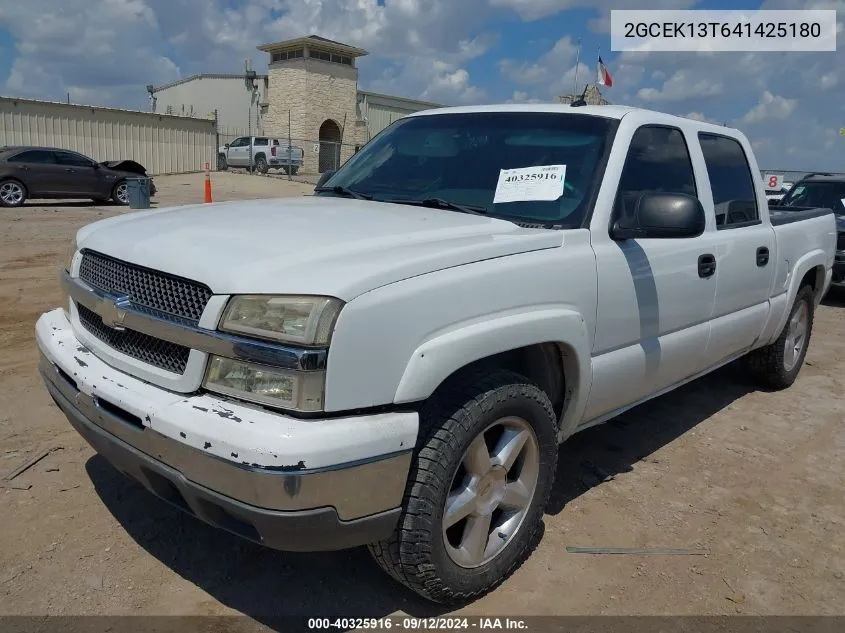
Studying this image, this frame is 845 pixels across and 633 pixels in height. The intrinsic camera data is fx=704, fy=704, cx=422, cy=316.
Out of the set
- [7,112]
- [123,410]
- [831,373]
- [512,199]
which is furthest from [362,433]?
[7,112]

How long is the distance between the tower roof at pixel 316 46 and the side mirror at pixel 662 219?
3586 cm

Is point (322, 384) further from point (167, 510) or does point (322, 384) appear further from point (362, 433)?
point (167, 510)

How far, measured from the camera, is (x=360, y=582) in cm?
275

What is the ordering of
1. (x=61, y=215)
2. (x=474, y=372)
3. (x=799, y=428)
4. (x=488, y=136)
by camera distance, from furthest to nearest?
(x=61, y=215), (x=799, y=428), (x=488, y=136), (x=474, y=372)

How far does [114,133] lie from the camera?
2916 centimetres

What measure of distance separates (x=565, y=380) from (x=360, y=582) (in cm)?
116

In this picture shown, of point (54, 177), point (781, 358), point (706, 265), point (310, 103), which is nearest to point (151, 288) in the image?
point (706, 265)

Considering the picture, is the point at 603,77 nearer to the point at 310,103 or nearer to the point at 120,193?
the point at 120,193

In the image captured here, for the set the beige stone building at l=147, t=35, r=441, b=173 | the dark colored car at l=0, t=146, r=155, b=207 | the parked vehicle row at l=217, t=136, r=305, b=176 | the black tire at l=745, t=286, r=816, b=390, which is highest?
the beige stone building at l=147, t=35, r=441, b=173

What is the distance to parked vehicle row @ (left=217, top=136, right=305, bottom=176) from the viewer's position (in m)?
32.6

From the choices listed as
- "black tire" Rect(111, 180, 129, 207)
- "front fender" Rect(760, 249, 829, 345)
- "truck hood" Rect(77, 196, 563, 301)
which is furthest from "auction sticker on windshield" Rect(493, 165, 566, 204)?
"black tire" Rect(111, 180, 129, 207)

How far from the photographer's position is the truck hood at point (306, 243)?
2.13 metres

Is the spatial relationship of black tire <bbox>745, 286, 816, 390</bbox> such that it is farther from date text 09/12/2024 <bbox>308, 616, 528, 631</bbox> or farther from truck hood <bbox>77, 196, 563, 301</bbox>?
date text 09/12/2024 <bbox>308, 616, 528, 631</bbox>

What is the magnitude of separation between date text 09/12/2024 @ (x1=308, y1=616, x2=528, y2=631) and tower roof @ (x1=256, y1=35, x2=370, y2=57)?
120 ft
